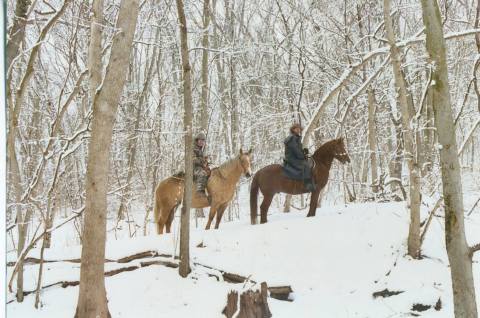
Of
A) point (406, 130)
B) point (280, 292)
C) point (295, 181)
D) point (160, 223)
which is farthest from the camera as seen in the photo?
point (160, 223)

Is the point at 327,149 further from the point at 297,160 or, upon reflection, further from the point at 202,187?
the point at 202,187

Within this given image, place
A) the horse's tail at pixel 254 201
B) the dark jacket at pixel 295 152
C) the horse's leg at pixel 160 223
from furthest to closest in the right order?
the horse's leg at pixel 160 223 < the horse's tail at pixel 254 201 < the dark jacket at pixel 295 152

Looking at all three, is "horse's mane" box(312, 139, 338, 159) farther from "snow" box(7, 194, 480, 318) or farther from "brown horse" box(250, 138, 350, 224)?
"snow" box(7, 194, 480, 318)

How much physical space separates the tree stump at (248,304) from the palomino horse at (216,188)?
334 cm

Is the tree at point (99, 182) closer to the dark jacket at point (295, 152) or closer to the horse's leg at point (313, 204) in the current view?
the dark jacket at point (295, 152)

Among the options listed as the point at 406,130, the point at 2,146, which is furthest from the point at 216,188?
the point at 2,146

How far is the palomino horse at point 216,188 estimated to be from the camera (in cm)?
976

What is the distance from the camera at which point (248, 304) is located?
6406mm

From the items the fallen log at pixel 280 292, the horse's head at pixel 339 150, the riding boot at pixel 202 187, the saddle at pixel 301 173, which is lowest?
the fallen log at pixel 280 292

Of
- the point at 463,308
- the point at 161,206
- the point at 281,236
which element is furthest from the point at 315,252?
the point at 463,308

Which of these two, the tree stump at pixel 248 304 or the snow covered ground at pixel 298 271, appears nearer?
the tree stump at pixel 248 304

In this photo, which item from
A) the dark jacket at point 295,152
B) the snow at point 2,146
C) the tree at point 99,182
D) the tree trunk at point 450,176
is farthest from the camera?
the dark jacket at point 295,152

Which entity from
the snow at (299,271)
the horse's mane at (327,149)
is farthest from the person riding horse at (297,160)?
the snow at (299,271)

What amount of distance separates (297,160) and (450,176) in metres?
5.94
